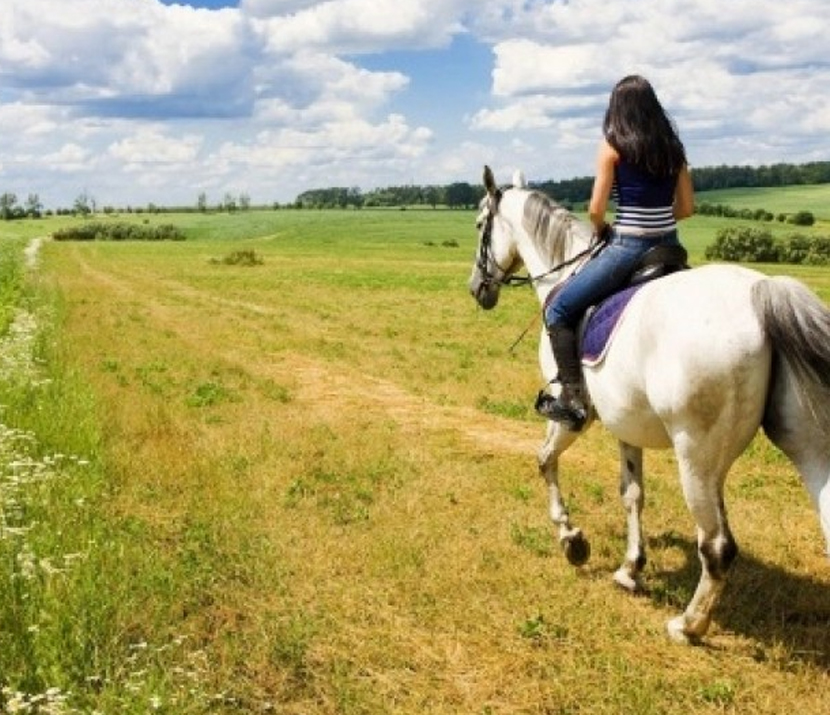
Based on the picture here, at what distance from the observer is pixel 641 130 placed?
637 cm

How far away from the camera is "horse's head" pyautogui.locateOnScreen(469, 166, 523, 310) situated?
8.92 m

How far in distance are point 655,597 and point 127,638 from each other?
4.31 metres

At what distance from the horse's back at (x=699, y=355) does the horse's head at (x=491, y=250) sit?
9.55ft

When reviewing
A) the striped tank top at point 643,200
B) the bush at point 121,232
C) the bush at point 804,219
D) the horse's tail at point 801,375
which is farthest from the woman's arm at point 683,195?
the bush at point 121,232

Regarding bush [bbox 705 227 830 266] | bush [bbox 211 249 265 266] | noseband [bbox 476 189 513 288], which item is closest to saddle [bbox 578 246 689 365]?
noseband [bbox 476 189 513 288]

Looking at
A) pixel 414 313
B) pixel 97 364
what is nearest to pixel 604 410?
pixel 97 364

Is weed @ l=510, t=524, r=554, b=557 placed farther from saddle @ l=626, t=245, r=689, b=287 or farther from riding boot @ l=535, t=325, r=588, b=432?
saddle @ l=626, t=245, r=689, b=287

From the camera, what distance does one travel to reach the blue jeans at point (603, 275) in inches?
262

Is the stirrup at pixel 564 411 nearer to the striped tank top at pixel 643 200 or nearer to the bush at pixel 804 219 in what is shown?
the striped tank top at pixel 643 200

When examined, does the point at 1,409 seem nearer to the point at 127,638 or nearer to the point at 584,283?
the point at 127,638

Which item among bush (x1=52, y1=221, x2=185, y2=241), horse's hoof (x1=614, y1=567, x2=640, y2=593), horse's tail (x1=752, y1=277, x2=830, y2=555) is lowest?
horse's hoof (x1=614, y1=567, x2=640, y2=593)

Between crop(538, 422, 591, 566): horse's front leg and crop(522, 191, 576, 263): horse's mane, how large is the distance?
1.69 metres

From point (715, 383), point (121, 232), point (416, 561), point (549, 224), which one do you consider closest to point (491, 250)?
point (549, 224)

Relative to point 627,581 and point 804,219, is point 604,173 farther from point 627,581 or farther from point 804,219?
point 804,219
